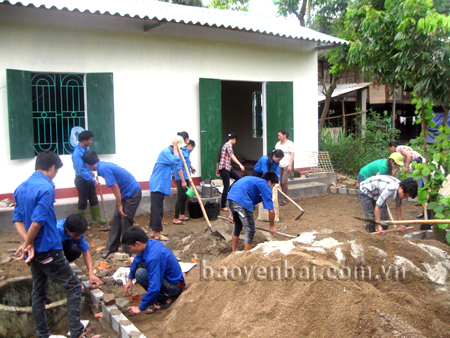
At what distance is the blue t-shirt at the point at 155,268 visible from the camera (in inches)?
155

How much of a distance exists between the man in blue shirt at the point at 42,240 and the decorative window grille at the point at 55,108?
4.27 metres

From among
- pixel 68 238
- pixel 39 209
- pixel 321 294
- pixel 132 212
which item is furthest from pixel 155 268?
pixel 132 212

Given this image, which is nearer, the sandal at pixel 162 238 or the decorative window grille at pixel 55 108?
the sandal at pixel 162 238

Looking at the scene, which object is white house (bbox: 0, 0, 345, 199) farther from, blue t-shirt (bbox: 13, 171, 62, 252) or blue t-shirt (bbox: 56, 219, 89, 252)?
blue t-shirt (bbox: 13, 171, 62, 252)

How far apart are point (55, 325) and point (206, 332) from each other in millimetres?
1582

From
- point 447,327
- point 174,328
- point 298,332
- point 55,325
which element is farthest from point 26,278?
point 447,327

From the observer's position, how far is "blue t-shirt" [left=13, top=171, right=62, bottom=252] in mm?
3406

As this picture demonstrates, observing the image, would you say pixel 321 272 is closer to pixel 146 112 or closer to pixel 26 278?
pixel 26 278

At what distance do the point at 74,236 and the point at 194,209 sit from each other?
153 inches

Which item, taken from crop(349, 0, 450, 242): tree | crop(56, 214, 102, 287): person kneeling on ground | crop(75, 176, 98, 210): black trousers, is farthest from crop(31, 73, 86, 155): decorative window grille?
crop(349, 0, 450, 242): tree

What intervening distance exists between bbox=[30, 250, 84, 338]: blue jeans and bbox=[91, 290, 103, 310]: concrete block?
58cm

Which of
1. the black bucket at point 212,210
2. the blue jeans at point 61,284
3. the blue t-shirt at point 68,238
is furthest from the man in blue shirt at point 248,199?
the blue jeans at point 61,284

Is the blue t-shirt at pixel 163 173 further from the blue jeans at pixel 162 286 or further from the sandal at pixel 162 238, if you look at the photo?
the blue jeans at pixel 162 286

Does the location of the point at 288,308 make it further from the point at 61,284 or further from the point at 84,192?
the point at 84,192
